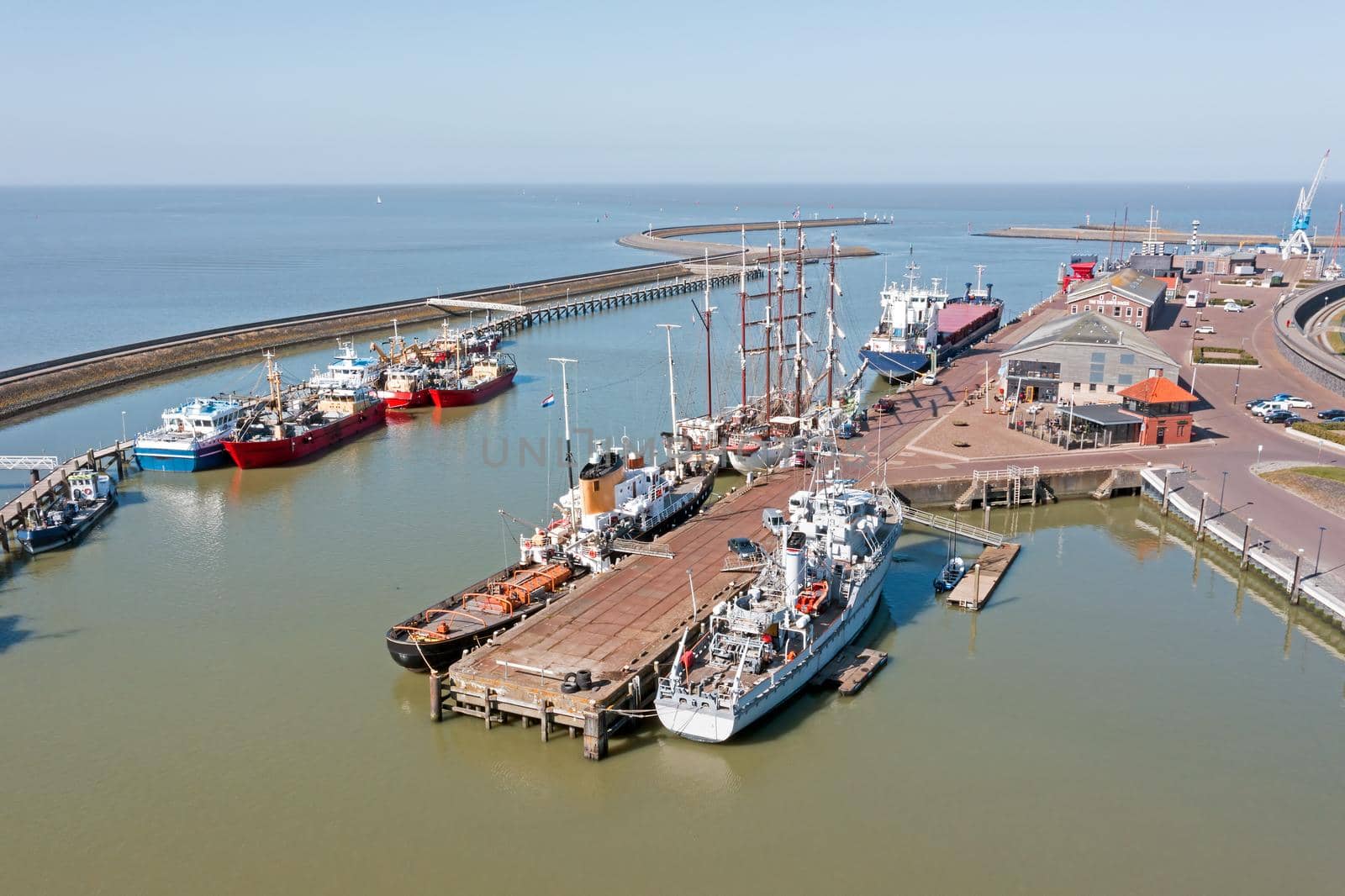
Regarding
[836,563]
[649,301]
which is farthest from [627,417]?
[649,301]

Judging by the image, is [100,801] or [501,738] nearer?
[100,801]

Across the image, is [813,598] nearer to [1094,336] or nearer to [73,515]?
[73,515]

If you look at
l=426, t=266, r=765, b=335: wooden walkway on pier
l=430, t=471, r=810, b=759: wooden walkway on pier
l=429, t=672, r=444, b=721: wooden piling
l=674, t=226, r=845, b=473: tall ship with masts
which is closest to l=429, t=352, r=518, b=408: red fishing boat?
l=426, t=266, r=765, b=335: wooden walkway on pier

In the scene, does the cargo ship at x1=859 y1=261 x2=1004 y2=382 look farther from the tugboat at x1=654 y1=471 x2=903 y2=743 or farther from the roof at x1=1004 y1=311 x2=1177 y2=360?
the tugboat at x1=654 y1=471 x2=903 y2=743

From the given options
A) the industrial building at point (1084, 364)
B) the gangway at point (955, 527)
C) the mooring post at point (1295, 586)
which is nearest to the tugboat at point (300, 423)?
the gangway at point (955, 527)

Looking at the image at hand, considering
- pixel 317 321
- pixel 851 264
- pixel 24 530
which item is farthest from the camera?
pixel 851 264

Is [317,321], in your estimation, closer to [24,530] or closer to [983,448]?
[24,530]
